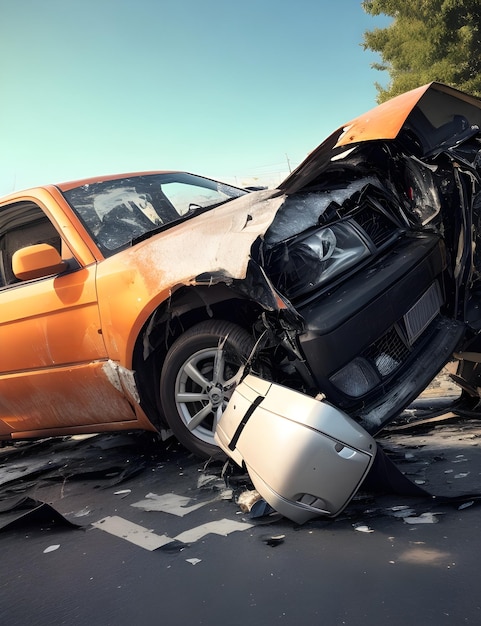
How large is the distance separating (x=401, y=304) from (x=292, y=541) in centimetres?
116

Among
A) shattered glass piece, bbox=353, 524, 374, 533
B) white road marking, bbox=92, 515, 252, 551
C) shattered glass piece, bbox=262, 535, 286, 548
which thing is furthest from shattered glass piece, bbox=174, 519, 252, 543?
shattered glass piece, bbox=353, 524, 374, 533

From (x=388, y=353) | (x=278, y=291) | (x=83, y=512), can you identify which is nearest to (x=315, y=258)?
(x=278, y=291)

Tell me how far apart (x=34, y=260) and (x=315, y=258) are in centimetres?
159

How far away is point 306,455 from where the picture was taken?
7.07 feet

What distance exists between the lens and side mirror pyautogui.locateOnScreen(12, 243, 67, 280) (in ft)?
10.7

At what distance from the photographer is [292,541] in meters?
2.24

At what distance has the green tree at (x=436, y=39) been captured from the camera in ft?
68.5

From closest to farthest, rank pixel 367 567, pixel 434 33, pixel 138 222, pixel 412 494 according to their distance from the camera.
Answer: pixel 367 567 → pixel 412 494 → pixel 138 222 → pixel 434 33

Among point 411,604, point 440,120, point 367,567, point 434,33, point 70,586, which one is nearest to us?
point 411,604

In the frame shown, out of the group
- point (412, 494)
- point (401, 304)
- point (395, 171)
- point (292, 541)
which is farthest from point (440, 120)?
point (292, 541)

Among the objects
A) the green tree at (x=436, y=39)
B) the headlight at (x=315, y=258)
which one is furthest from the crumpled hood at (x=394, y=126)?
the green tree at (x=436, y=39)

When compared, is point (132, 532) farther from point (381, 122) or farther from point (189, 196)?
point (189, 196)

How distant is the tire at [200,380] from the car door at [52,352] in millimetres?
385

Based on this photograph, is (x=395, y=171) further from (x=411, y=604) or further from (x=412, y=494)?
(x=411, y=604)
